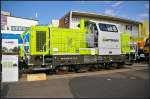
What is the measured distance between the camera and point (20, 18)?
46094mm

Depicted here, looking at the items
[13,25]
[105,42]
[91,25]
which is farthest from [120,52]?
[13,25]

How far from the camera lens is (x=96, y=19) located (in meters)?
35.7

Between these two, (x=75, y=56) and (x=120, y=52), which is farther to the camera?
(x=120, y=52)

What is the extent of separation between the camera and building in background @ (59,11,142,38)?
31.5 meters

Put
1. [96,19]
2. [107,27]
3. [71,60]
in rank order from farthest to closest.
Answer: [96,19] < [107,27] < [71,60]

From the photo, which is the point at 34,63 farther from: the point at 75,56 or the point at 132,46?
the point at 132,46

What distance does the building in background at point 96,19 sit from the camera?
31.5 meters

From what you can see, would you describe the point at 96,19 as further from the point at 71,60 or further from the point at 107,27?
the point at 71,60

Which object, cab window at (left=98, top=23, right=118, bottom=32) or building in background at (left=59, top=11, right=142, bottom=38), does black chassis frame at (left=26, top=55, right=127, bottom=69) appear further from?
building in background at (left=59, top=11, right=142, bottom=38)

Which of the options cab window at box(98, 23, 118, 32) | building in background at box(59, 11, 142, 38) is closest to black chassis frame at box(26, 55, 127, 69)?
cab window at box(98, 23, 118, 32)

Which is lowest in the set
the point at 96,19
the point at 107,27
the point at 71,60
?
the point at 71,60

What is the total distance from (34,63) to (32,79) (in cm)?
147

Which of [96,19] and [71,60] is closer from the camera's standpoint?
[71,60]

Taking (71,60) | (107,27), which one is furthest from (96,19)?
(71,60)
